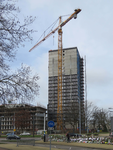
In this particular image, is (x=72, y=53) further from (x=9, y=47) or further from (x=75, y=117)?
(x=9, y=47)

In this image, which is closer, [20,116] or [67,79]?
[20,116]

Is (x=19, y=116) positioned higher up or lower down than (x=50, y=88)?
lower down

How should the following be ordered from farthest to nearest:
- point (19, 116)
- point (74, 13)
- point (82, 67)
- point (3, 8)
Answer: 1. point (82, 67)
2. point (74, 13)
3. point (19, 116)
4. point (3, 8)

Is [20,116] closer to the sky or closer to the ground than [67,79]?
closer to the ground

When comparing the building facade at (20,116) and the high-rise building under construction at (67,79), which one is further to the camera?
the high-rise building under construction at (67,79)

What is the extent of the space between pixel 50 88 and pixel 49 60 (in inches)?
818

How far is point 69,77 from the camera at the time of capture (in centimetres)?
14500

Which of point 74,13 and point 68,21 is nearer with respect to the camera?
point 74,13

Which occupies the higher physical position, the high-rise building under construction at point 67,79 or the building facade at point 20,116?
the high-rise building under construction at point 67,79

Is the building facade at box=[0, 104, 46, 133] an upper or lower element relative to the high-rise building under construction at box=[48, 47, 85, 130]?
lower

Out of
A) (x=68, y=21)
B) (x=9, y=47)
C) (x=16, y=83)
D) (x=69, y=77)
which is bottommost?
(x=16, y=83)

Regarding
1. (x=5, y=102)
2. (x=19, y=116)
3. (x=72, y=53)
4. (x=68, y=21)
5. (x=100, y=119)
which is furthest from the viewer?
(x=72, y=53)

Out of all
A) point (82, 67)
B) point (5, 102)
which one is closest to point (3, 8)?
point (5, 102)

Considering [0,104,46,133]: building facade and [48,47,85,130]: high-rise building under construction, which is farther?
[48,47,85,130]: high-rise building under construction
